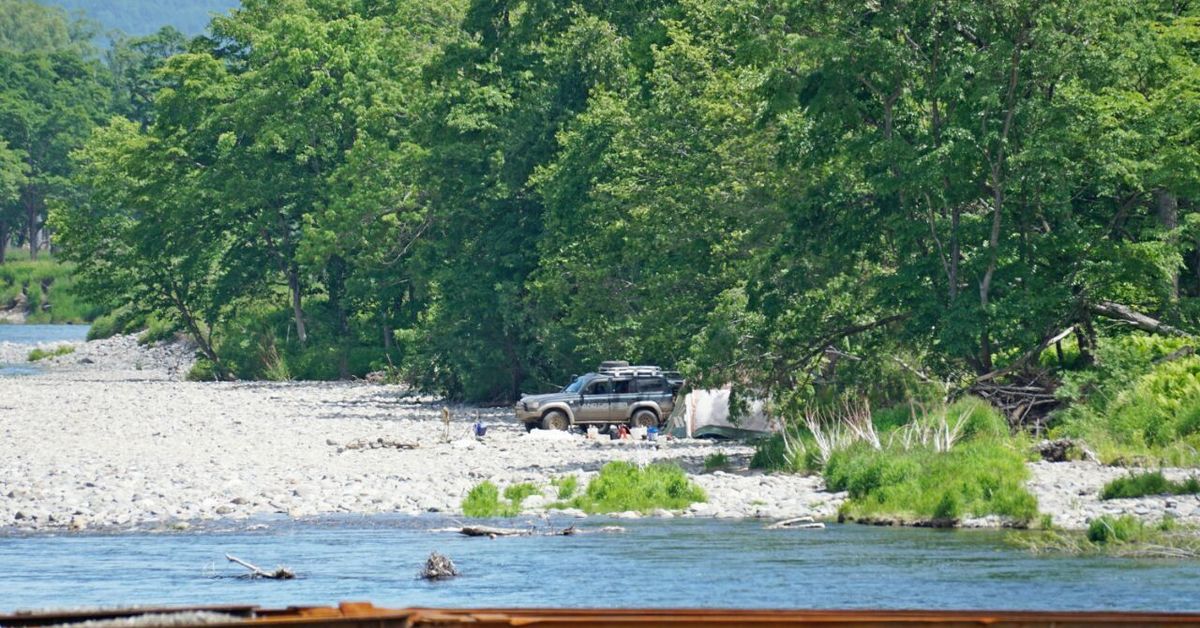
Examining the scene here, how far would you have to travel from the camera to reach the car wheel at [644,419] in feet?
123

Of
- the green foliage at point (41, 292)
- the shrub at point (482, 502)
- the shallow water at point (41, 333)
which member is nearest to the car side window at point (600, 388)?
the shrub at point (482, 502)

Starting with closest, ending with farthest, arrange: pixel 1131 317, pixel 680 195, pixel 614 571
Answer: pixel 614 571 < pixel 1131 317 < pixel 680 195

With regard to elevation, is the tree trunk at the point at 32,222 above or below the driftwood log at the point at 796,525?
above

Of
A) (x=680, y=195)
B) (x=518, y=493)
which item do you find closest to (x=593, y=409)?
(x=680, y=195)

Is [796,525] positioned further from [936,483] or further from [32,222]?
[32,222]

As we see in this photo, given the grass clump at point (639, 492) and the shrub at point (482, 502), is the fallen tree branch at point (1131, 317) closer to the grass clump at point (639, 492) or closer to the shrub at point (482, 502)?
the grass clump at point (639, 492)

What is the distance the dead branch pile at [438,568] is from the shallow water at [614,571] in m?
0.16

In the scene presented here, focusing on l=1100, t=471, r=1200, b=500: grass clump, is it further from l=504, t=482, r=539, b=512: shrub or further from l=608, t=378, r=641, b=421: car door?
l=608, t=378, r=641, b=421: car door

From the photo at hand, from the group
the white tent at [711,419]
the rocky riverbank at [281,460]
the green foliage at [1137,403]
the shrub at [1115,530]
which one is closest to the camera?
the shrub at [1115,530]

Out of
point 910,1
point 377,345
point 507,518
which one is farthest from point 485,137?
point 507,518

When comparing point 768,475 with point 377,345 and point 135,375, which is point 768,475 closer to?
point 377,345

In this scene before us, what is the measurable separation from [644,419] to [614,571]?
1975 centimetres

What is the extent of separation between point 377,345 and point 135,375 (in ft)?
A: 42.4

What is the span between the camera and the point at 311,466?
29625 mm
